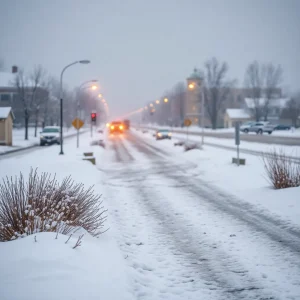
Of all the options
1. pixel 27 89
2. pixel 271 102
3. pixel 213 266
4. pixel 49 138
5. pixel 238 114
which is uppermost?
pixel 271 102

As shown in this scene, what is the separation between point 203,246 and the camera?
Result: 273 inches

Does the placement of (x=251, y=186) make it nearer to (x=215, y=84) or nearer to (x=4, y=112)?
(x=4, y=112)

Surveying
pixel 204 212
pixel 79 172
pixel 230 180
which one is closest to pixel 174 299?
pixel 204 212

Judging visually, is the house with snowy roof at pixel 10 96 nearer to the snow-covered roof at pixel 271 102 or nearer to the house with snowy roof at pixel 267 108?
the house with snowy roof at pixel 267 108

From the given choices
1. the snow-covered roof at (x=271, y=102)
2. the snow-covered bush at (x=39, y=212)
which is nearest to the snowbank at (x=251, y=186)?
the snow-covered bush at (x=39, y=212)

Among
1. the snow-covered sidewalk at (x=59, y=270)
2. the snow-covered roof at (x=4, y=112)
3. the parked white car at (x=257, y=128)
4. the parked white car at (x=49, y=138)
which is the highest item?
the snow-covered roof at (x=4, y=112)

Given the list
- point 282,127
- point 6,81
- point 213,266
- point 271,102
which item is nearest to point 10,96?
point 6,81

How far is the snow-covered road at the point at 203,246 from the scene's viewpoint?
16.9 ft

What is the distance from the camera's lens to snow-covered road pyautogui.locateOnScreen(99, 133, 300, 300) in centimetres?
515

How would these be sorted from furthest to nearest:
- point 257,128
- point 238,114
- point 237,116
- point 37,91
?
point 238,114, point 237,116, point 257,128, point 37,91

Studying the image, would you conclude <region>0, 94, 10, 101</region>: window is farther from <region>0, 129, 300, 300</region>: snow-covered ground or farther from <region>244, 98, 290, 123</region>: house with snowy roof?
<region>244, 98, 290, 123</region>: house with snowy roof

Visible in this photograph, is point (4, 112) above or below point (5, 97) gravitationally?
below

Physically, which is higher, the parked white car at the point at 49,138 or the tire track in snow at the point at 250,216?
the parked white car at the point at 49,138

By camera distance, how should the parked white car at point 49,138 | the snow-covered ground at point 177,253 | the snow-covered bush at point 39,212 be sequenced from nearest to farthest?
1. the snow-covered ground at point 177,253
2. the snow-covered bush at point 39,212
3. the parked white car at point 49,138
